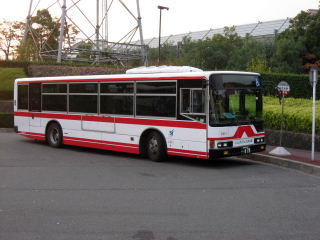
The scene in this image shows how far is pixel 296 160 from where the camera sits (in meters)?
13.1

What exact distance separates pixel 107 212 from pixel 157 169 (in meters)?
4.98

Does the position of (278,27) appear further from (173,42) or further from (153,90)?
(153,90)

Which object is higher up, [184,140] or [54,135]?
[184,140]

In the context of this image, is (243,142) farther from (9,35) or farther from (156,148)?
(9,35)

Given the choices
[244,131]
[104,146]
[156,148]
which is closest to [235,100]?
[244,131]

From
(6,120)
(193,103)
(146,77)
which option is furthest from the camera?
(6,120)

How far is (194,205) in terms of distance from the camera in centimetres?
819

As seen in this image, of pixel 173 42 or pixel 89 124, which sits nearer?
pixel 89 124

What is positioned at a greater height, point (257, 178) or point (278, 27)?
point (278, 27)

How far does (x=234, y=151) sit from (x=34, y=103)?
8744 millimetres

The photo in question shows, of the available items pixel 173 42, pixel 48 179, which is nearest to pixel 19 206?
pixel 48 179

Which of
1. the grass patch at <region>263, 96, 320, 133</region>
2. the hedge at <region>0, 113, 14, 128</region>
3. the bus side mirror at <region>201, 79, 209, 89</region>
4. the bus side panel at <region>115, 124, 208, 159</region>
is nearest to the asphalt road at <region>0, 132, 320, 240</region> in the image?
the bus side panel at <region>115, 124, 208, 159</region>

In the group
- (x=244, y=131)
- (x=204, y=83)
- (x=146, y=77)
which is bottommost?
(x=244, y=131)

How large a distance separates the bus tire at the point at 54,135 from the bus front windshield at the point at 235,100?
684 centimetres
